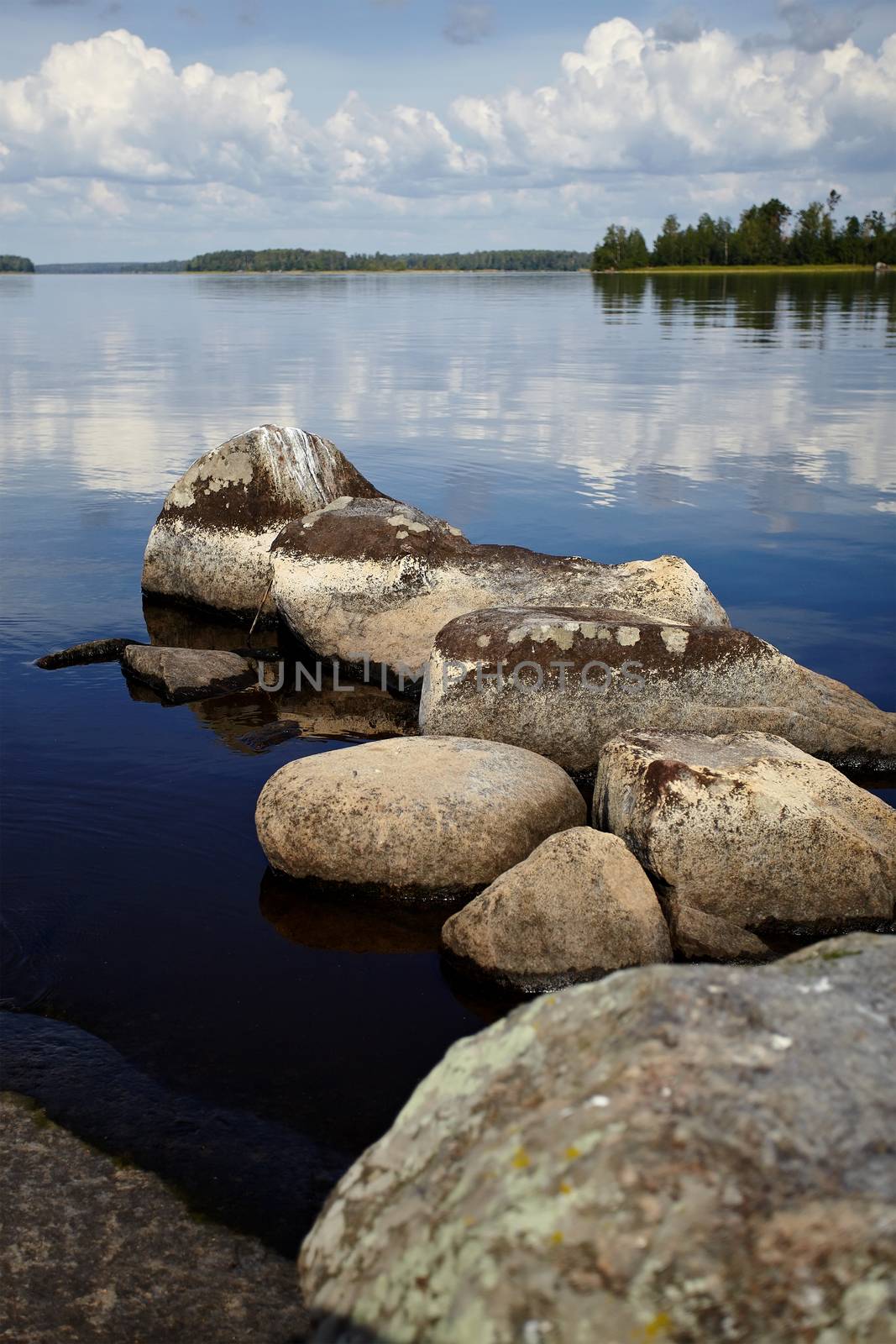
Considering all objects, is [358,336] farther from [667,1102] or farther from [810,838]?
[667,1102]

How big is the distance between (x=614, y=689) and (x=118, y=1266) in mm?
6156

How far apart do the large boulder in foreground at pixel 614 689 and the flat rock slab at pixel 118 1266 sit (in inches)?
204

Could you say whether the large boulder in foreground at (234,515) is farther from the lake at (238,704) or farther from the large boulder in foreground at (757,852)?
the large boulder in foreground at (757,852)

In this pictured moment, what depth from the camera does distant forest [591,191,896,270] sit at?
144125 millimetres

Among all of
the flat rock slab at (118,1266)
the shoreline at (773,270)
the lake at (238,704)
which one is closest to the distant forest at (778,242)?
the shoreline at (773,270)

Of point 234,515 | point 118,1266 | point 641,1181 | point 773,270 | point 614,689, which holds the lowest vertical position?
point 118,1266

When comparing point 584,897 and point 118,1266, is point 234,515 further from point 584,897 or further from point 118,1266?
point 118,1266

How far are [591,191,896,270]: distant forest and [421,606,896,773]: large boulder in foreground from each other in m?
147

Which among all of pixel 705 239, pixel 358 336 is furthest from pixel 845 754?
pixel 705 239

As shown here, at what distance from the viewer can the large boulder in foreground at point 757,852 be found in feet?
25.1

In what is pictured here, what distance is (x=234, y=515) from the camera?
1458 cm

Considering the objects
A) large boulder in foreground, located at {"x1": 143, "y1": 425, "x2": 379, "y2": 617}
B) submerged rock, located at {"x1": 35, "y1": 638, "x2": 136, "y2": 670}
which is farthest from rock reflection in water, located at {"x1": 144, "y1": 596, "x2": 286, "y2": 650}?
submerged rock, located at {"x1": 35, "y1": 638, "x2": 136, "y2": 670}

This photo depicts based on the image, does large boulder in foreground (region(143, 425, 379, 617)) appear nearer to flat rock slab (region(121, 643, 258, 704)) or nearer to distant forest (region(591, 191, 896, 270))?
flat rock slab (region(121, 643, 258, 704))

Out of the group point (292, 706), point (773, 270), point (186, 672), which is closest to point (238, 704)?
point (292, 706)
